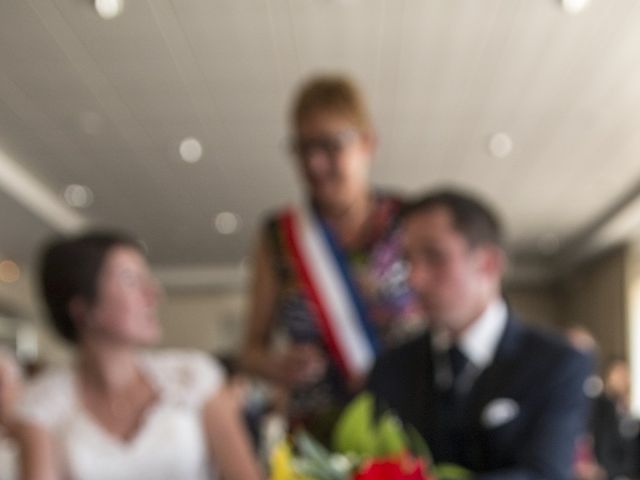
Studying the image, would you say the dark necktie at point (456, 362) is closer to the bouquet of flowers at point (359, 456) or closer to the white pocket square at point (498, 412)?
the white pocket square at point (498, 412)

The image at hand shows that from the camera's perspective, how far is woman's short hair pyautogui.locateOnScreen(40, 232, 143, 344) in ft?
3.52

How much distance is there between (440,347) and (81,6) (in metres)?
0.45

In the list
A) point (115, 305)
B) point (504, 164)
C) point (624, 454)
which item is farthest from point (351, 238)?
point (624, 454)

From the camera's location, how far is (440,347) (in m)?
0.94

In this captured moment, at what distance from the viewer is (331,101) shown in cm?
100

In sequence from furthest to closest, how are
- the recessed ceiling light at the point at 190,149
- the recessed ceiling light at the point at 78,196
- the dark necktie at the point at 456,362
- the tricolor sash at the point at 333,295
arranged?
the recessed ceiling light at the point at 78,196
the recessed ceiling light at the point at 190,149
the tricolor sash at the point at 333,295
the dark necktie at the point at 456,362

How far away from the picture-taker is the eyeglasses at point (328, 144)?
968 mm

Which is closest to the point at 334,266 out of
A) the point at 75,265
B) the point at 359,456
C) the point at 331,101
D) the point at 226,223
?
the point at 331,101

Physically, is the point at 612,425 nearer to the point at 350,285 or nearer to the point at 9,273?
the point at 350,285

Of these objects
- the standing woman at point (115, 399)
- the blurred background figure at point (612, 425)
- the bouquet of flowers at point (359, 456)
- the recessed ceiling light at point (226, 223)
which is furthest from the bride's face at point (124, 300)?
the recessed ceiling light at point (226, 223)

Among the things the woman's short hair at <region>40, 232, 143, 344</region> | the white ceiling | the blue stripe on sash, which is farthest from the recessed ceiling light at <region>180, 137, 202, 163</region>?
the blue stripe on sash

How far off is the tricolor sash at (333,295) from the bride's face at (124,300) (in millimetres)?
179

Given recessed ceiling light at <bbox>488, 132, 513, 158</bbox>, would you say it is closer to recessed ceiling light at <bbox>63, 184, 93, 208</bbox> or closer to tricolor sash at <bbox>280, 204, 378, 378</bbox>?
recessed ceiling light at <bbox>63, 184, 93, 208</bbox>

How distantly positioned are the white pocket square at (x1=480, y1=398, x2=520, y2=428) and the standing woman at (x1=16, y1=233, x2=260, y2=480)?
31cm
